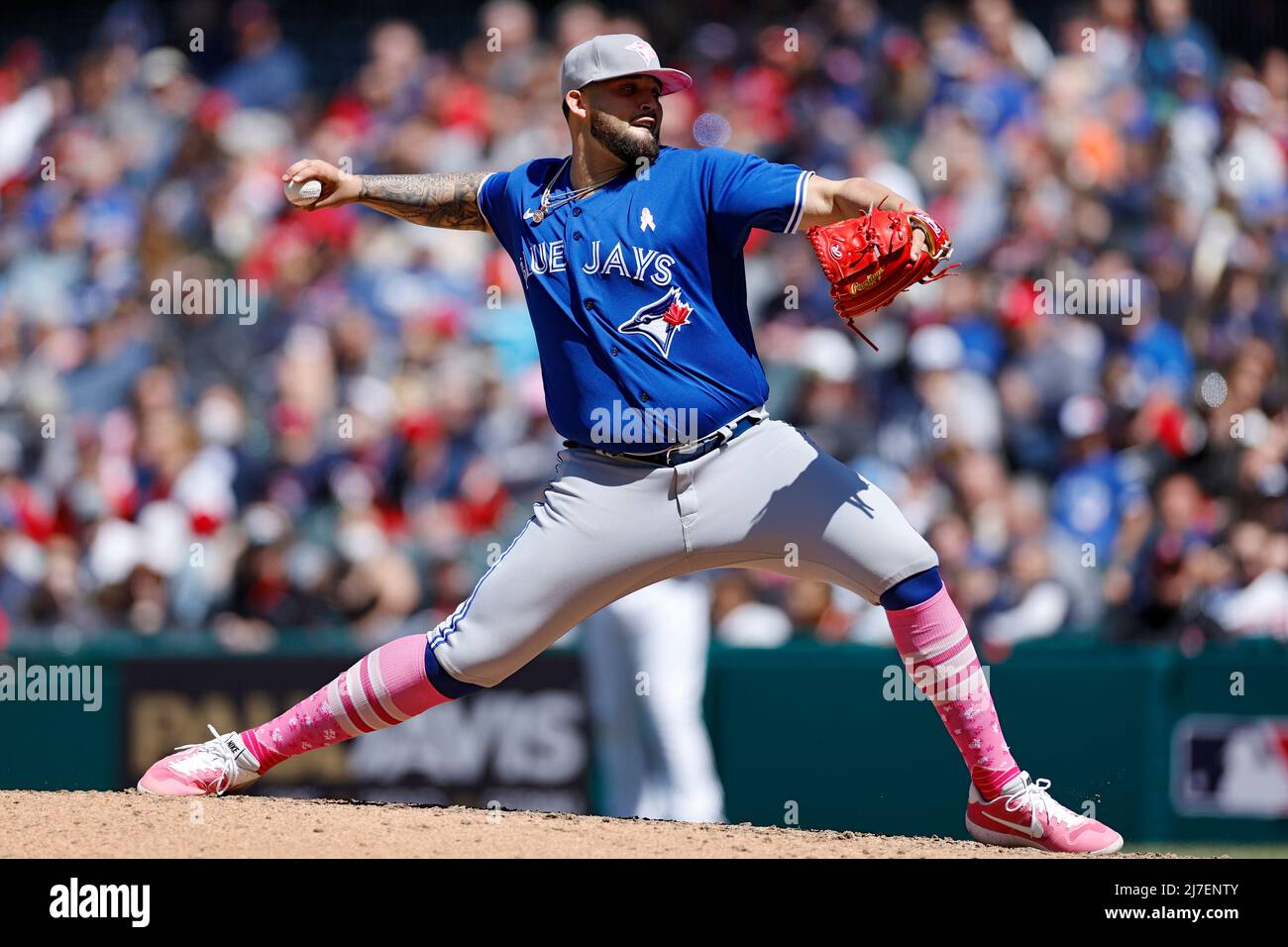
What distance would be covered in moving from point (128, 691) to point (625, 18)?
235 inches

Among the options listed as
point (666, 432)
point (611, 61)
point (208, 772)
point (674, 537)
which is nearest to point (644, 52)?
point (611, 61)

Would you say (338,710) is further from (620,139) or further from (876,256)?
(876,256)

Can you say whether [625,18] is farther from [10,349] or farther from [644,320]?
[644,320]

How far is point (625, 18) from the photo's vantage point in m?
12.1

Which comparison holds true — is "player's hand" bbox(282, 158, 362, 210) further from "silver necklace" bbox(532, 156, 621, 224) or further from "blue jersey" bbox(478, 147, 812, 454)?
"blue jersey" bbox(478, 147, 812, 454)

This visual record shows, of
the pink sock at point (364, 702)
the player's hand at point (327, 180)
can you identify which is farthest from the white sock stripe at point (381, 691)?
the player's hand at point (327, 180)

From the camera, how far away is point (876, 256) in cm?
416

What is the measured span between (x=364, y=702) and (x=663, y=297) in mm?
1310

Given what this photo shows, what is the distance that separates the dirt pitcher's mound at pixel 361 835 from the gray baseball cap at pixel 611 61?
1.92 metres

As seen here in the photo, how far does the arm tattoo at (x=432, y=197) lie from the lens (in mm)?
4789

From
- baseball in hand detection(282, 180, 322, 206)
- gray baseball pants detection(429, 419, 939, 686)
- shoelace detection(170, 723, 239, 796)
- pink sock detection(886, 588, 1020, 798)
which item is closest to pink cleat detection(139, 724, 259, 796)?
shoelace detection(170, 723, 239, 796)
